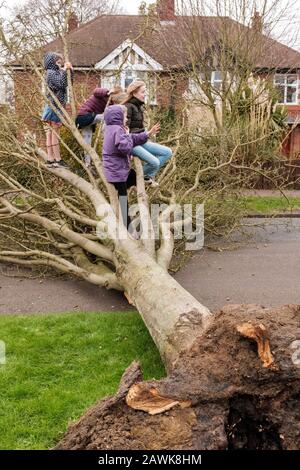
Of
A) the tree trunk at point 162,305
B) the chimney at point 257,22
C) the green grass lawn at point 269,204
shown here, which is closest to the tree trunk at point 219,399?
the tree trunk at point 162,305

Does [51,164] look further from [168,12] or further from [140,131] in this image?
[168,12]

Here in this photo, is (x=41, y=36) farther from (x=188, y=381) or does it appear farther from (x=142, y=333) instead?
(x=188, y=381)

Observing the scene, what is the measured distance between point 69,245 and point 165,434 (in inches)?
189

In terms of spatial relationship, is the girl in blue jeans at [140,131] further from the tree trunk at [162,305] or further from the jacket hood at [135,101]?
the tree trunk at [162,305]

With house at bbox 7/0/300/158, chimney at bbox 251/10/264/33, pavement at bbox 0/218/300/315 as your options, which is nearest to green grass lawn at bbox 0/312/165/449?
pavement at bbox 0/218/300/315

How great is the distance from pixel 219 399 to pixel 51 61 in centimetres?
582

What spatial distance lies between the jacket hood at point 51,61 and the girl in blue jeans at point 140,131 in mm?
1196

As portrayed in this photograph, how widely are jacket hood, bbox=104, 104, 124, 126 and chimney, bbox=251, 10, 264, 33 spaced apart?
7047 millimetres

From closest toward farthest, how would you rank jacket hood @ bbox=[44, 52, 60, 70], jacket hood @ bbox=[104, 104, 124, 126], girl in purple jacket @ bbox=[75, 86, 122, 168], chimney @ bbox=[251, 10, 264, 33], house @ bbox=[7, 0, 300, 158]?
jacket hood @ bbox=[104, 104, 124, 126] → jacket hood @ bbox=[44, 52, 60, 70] → girl in purple jacket @ bbox=[75, 86, 122, 168] → house @ bbox=[7, 0, 300, 158] → chimney @ bbox=[251, 10, 264, 33]

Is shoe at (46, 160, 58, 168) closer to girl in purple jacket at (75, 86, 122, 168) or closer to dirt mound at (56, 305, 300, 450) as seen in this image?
girl in purple jacket at (75, 86, 122, 168)

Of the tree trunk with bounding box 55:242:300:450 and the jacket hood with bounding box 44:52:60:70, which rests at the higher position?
the jacket hood with bounding box 44:52:60:70

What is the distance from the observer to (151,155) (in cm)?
673

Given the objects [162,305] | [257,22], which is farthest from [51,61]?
[257,22]

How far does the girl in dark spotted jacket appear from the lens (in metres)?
7.11
